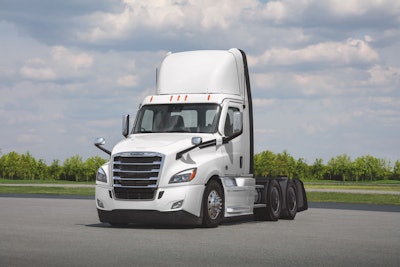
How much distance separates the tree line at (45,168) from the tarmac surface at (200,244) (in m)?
64.5

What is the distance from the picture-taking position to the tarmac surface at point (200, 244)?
10914 millimetres

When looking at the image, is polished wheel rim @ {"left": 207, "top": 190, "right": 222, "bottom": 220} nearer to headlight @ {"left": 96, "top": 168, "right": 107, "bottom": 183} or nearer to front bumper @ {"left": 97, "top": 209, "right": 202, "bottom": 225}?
front bumper @ {"left": 97, "top": 209, "right": 202, "bottom": 225}

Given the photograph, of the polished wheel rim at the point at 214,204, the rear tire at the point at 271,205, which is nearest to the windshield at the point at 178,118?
the polished wheel rim at the point at 214,204

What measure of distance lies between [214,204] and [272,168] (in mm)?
66022

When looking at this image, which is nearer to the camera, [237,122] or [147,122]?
[237,122]

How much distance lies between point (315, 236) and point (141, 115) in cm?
569

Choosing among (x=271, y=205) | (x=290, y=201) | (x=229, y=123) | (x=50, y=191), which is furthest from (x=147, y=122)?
(x=50, y=191)

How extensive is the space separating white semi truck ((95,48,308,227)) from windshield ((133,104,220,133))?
2cm

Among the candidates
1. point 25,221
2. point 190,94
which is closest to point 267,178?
point 190,94

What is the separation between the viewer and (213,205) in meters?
17.5

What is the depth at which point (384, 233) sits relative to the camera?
54.0 feet

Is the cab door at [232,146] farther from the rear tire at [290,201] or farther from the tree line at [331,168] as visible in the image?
the tree line at [331,168]

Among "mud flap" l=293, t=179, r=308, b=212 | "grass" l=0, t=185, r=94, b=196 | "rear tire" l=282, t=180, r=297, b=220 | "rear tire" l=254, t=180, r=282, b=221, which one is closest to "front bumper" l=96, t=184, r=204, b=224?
"rear tire" l=254, t=180, r=282, b=221

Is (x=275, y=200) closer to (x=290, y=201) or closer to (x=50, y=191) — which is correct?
(x=290, y=201)
